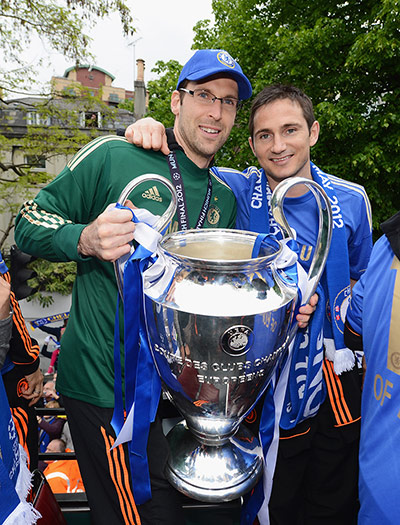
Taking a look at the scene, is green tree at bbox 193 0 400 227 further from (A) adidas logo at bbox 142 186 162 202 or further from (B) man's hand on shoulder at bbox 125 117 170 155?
(A) adidas logo at bbox 142 186 162 202

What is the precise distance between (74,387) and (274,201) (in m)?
1.12

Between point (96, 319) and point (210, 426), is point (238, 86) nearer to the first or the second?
point (96, 319)

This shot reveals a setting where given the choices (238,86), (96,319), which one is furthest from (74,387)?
(238,86)

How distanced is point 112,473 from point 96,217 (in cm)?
102

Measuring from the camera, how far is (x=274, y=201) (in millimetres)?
1070

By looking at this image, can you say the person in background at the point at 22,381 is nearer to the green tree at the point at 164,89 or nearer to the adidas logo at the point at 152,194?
the adidas logo at the point at 152,194

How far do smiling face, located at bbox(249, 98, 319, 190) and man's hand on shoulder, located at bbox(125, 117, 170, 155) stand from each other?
1.83 feet

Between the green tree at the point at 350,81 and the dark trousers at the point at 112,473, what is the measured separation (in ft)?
21.4

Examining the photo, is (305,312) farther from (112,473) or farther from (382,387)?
(112,473)

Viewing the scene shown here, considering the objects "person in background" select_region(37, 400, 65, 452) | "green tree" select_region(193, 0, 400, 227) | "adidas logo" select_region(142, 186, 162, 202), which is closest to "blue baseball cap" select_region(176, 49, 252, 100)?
"adidas logo" select_region(142, 186, 162, 202)

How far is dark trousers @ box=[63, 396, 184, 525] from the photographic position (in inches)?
58.7

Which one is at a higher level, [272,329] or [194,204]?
[194,204]

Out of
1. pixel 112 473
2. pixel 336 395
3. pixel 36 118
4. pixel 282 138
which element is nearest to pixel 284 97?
pixel 282 138

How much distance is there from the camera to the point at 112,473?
153cm
